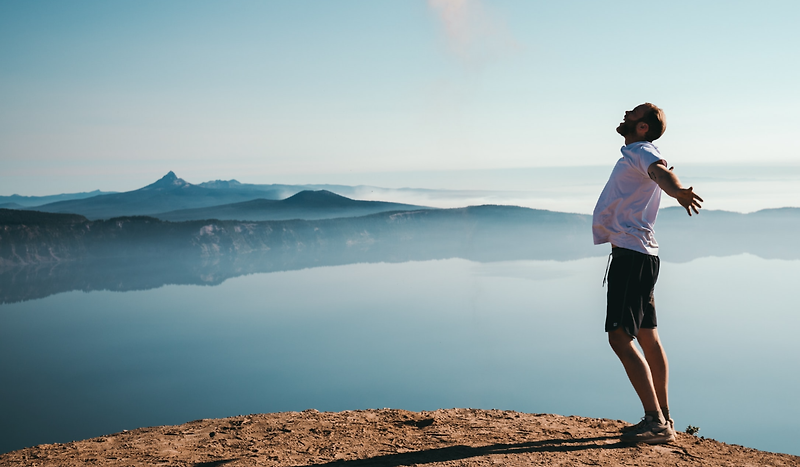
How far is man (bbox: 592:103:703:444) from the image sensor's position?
129 inches

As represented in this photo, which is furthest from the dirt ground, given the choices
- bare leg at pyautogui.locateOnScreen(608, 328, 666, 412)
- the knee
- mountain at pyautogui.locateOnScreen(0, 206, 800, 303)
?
mountain at pyautogui.locateOnScreen(0, 206, 800, 303)

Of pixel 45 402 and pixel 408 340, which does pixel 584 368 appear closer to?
pixel 408 340

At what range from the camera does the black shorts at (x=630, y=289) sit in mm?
3297

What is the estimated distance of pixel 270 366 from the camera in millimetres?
79500

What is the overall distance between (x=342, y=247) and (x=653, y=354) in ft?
546

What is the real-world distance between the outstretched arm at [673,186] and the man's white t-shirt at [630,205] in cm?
18

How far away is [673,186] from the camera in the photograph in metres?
2.83

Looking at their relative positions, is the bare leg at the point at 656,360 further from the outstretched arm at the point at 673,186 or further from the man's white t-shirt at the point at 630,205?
the outstretched arm at the point at 673,186

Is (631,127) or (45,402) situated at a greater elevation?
(631,127)

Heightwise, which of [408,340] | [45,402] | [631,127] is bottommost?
[408,340]

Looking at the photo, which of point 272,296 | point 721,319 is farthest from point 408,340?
point 721,319

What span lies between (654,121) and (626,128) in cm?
19

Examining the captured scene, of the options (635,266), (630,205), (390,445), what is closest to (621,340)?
(635,266)

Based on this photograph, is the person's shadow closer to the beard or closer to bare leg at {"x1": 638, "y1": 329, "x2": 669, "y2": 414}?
bare leg at {"x1": 638, "y1": 329, "x2": 669, "y2": 414}
